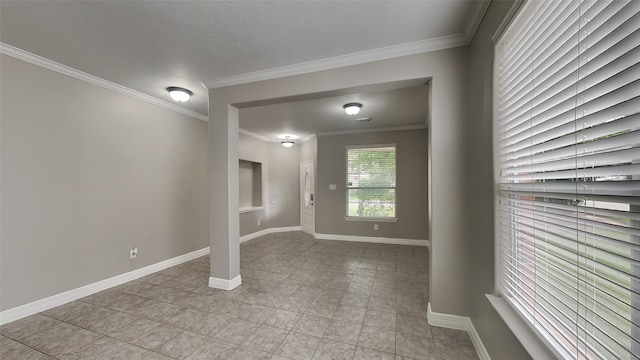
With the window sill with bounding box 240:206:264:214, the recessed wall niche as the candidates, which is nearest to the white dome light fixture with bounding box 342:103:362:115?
the recessed wall niche

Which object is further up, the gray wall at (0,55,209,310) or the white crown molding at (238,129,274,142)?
the white crown molding at (238,129,274,142)

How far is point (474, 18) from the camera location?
1822 millimetres

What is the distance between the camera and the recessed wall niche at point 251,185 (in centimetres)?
620

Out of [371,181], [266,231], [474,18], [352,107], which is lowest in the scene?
[266,231]

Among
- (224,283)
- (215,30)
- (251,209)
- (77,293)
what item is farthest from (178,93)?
(251,209)

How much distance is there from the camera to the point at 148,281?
3.28 m

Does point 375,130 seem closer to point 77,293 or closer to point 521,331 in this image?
point 521,331

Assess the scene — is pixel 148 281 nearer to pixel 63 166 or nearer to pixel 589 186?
pixel 63 166

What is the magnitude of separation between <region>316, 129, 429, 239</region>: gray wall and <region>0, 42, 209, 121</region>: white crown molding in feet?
10.8

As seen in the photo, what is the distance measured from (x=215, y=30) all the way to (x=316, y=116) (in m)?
2.53

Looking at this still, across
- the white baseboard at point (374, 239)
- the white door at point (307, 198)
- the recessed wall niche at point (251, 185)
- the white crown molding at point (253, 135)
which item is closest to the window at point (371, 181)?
the white baseboard at point (374, 239)

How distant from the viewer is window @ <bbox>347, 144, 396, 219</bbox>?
544 centimetres

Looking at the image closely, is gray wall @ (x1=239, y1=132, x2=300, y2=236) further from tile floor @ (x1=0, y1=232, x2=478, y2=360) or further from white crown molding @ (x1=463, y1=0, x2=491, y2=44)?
white crown molding @ (x1=463, y1=0, x2=491, y2=44)

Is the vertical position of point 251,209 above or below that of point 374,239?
above
